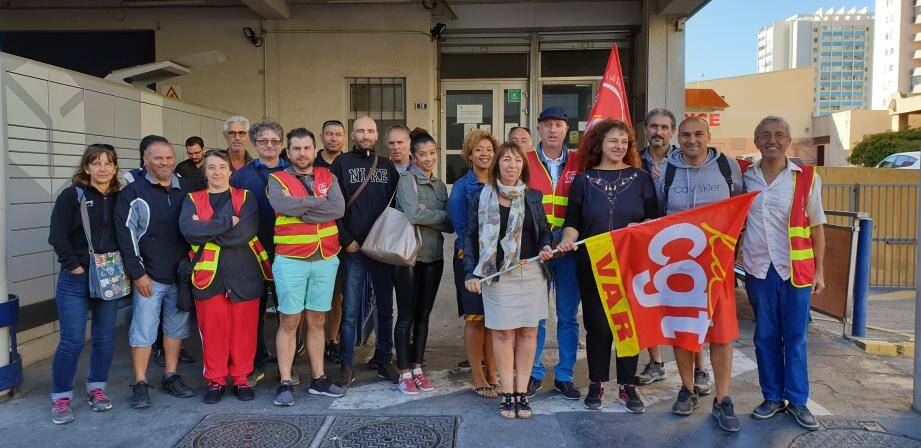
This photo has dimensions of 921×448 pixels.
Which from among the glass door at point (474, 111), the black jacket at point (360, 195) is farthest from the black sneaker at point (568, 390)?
the glass door at point (474, 111)

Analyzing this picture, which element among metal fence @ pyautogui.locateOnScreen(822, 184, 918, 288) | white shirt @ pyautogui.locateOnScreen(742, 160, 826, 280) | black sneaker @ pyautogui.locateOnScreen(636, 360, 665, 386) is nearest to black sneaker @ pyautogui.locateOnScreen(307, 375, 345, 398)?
black sneaker @ pyautogui.locateOnScreen(636, 360, 665, 386)

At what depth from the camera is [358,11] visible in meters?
10.1

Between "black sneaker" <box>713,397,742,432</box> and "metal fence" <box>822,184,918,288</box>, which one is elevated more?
"metal fence" <box>822,184,918,288</box>

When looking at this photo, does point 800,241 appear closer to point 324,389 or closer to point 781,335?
point 781,335

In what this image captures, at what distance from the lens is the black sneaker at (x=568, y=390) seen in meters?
4.75

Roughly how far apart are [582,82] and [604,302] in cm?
756

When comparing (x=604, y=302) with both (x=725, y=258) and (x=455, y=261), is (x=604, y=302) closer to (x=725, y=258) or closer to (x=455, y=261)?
(x=725, y=258)

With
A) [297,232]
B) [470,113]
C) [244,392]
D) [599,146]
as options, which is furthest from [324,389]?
[470,113]

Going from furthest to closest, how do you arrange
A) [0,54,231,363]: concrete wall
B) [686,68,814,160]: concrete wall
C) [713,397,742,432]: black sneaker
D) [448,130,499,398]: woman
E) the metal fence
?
1. [686,68,814,160]: concrete wall
2. the metal fence
3. [0,54,231,363]: concrete wall
4. [448,130,499,398]: woman
5. [713,397,742,432]: black sneaker

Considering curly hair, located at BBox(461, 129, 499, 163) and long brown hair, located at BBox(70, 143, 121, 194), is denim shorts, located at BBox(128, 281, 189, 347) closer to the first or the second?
long brown hair, located at BBox(70, 143, 121, 194)

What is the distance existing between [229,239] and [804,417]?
4035mm

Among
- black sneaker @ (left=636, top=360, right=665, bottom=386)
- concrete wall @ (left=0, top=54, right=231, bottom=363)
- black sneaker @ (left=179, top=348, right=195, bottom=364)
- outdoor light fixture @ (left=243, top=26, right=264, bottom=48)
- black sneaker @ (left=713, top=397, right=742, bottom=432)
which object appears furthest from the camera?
outdoor light fixture @ (left=243, top=26, right=264, bottom=48)

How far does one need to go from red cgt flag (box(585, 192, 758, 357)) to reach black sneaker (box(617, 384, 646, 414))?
0.88ft

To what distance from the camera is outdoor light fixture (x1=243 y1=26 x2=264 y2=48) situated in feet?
33.0
